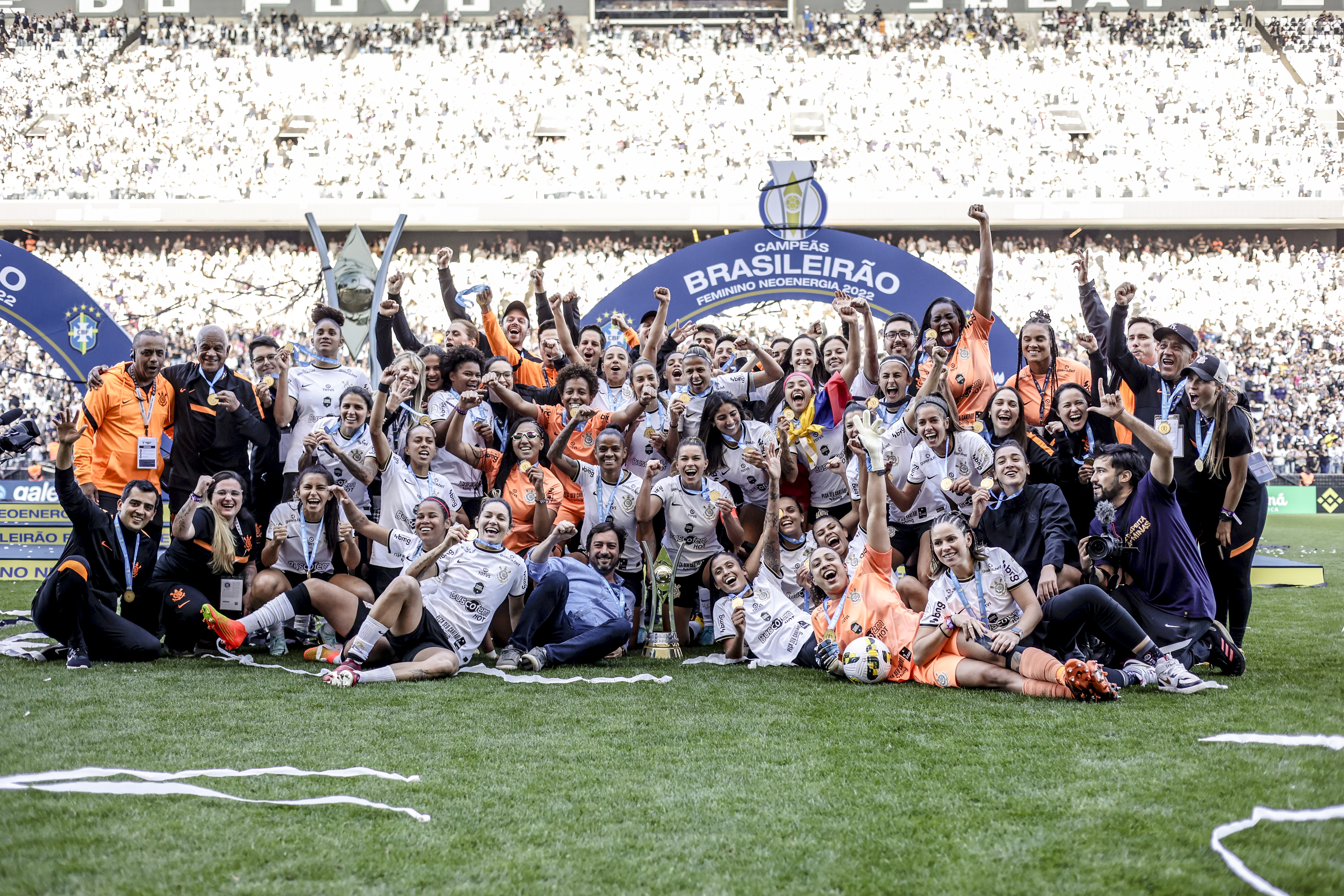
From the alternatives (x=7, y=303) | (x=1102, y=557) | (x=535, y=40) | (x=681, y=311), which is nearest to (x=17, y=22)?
(x=535, y=40)

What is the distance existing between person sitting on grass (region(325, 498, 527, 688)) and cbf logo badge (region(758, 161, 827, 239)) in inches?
165

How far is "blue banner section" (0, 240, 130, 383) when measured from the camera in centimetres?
983

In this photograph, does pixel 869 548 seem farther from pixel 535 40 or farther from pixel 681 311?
pixel 535 40

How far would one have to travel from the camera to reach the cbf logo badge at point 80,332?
983 cm

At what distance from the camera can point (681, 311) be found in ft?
31.0

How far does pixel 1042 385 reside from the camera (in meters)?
7.13

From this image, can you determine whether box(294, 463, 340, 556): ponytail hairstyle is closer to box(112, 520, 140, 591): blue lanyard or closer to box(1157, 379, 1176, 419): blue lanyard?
box(112, 520, 140, 591): blue lanyard

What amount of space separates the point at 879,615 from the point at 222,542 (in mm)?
3969

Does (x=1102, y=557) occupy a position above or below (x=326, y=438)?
below

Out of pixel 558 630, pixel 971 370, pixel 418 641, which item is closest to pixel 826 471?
pixel 971 370

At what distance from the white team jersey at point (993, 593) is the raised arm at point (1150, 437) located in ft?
2.90

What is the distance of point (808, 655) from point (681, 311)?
389 cm

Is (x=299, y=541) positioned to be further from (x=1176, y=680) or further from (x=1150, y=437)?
(x=1176, y=680)

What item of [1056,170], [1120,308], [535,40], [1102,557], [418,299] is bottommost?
[1102,557]
